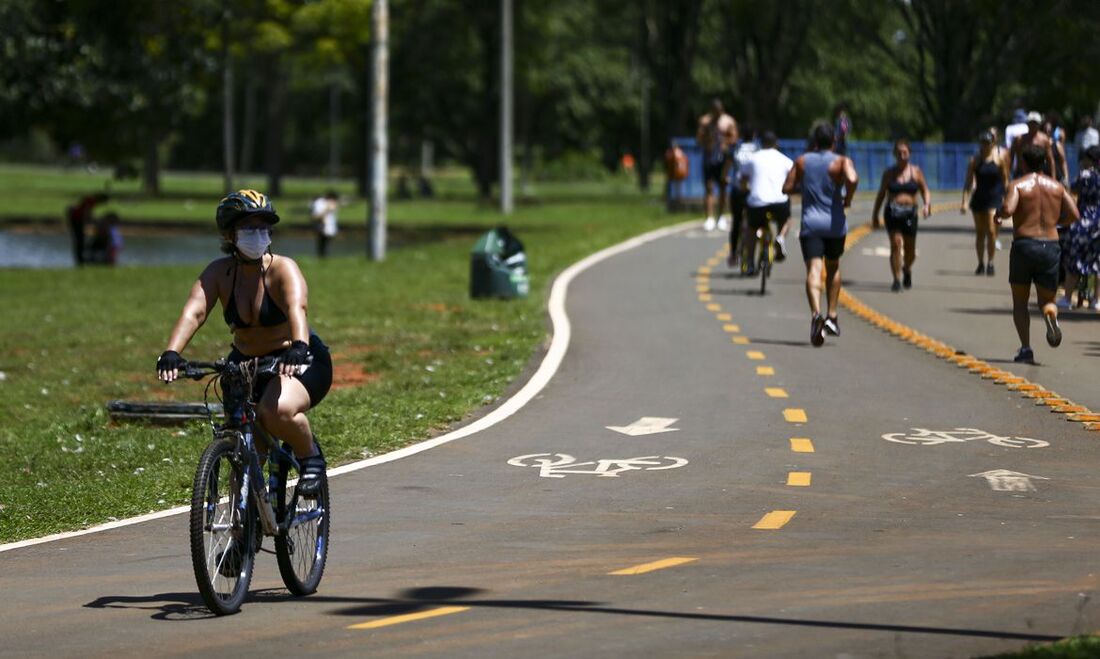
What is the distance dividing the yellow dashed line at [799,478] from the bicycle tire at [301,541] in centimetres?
352

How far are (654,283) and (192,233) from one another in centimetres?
3224

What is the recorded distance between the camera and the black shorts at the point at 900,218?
1030 inches

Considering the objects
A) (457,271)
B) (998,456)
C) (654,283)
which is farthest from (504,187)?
(998,456)

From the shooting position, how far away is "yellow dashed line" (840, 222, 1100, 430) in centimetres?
1516

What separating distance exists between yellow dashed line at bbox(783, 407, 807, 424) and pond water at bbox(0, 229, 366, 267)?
3038 centimetres

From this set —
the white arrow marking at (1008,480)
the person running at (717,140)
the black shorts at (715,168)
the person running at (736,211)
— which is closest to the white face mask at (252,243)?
the white arrow marking at (1008,480)

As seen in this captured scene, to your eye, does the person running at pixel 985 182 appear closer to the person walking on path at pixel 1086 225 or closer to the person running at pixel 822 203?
the person walking on path at pixel 1086 225

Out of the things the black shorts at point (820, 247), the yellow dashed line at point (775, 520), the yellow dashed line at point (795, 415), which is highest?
the black shorts at point (820, 247)

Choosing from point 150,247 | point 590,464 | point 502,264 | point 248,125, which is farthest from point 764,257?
point 248,125

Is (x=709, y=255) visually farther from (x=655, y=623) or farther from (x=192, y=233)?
(x=192, y=233)

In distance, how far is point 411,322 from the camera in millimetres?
24469

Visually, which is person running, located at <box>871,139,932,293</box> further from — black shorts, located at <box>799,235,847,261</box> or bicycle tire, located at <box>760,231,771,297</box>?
black shorts, located at <box>799,235,847,261</box>

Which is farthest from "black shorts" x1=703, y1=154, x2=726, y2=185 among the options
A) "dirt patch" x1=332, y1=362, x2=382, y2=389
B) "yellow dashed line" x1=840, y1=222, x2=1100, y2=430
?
"dirt patch" x1=332, y1=362, x2=382, y2=389

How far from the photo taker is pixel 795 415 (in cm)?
1528
